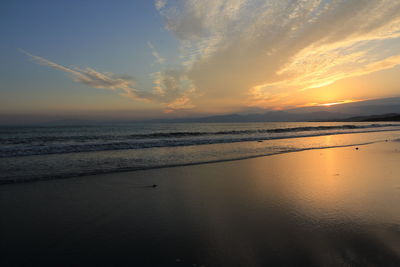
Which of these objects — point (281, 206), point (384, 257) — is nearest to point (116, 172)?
point (281, 206)

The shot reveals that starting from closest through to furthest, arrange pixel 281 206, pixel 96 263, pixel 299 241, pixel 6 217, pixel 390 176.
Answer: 1. pixel 96 263
2. pixel 299 241
3. pixel 6 217
4. pixel 281 206
5. pixel 390 176

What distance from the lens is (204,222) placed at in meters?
3.76

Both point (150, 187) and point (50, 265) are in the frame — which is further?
point (150, 187)

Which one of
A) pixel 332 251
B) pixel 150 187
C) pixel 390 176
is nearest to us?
pixel 332 251

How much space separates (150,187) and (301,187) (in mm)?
4205

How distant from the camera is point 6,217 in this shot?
4.02 meters

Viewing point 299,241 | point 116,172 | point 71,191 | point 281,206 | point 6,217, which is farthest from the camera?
point 116,172

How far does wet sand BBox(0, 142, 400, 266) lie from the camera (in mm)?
2770

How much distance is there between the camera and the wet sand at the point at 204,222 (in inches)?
109

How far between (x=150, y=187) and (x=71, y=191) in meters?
2.06

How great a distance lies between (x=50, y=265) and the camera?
2.64 meters

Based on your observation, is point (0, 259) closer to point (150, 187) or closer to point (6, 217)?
point (6, 217)

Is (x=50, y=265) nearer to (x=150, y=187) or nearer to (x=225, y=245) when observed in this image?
(x=225, y=245)

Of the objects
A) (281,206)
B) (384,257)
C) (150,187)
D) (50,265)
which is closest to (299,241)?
(384,257)
